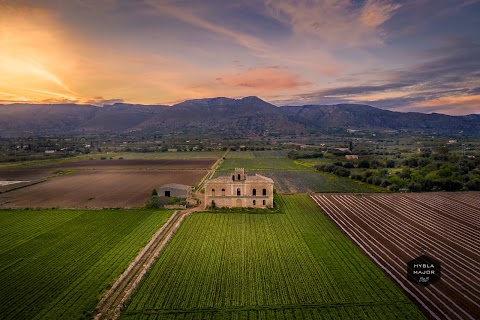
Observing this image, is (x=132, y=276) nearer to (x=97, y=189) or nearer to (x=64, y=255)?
(x=64, y=255)

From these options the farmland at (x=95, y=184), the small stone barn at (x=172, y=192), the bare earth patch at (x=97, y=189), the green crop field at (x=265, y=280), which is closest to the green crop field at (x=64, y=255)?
the green crop field at (x=265, y=280)

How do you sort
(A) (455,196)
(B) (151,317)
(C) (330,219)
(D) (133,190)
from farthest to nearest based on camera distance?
1. (D) (133,190)
2. (A) (455,196)
3. (C) (330,219)
4. (B) (151,317)

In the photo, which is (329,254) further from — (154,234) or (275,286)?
(154,234)

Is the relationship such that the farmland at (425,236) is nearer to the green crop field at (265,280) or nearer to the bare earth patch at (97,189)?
the green crop field at (265,280)

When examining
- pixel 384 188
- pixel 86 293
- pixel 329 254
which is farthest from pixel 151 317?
pixel 384 188

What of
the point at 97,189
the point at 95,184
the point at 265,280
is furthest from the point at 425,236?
the point at 95,184
